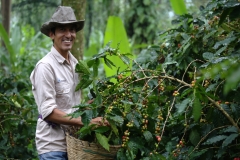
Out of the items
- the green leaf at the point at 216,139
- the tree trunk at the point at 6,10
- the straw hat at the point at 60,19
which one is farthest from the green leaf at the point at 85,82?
the tree trunk at the point at 6,10

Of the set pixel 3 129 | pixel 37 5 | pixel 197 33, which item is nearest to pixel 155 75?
pixel 197 33

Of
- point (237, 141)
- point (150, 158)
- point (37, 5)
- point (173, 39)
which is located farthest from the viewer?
point (37, 5)

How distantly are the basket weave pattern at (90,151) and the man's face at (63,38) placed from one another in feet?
2.23

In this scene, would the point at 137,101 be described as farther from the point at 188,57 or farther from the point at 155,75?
the point at 188,57

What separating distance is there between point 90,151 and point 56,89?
1.78 ft

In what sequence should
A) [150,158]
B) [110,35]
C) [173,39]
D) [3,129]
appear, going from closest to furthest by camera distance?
[150,158]
[173,39]
[3,129]
[110,35]

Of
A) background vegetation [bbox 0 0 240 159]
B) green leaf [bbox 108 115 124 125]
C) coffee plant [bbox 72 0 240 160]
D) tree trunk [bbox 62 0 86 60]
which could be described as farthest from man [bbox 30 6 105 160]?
tree trunk [bbox 62 0 86 60]

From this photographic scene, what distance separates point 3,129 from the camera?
3.63 m

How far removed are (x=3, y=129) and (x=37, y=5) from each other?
13.9 ft

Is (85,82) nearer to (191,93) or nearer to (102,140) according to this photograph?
(102,140)

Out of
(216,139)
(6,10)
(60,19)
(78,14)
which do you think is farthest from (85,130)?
(6,10)

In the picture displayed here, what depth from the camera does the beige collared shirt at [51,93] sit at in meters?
2.72

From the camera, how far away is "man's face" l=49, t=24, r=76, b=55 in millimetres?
2992

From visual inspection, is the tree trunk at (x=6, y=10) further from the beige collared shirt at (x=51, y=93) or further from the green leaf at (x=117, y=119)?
the green leaf at (x=117, y=119)
